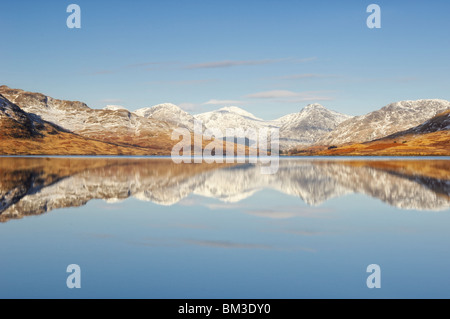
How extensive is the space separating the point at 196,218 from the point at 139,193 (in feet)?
55.4

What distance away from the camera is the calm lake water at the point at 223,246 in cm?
1516

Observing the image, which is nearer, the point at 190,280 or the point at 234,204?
the point at 190,280

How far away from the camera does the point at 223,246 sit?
21.6m

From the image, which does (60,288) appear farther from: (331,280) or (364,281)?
(364,281)

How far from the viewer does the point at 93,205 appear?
36.5m

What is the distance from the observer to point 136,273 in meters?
16.7

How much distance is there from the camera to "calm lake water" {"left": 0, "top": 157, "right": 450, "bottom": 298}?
597 inches
